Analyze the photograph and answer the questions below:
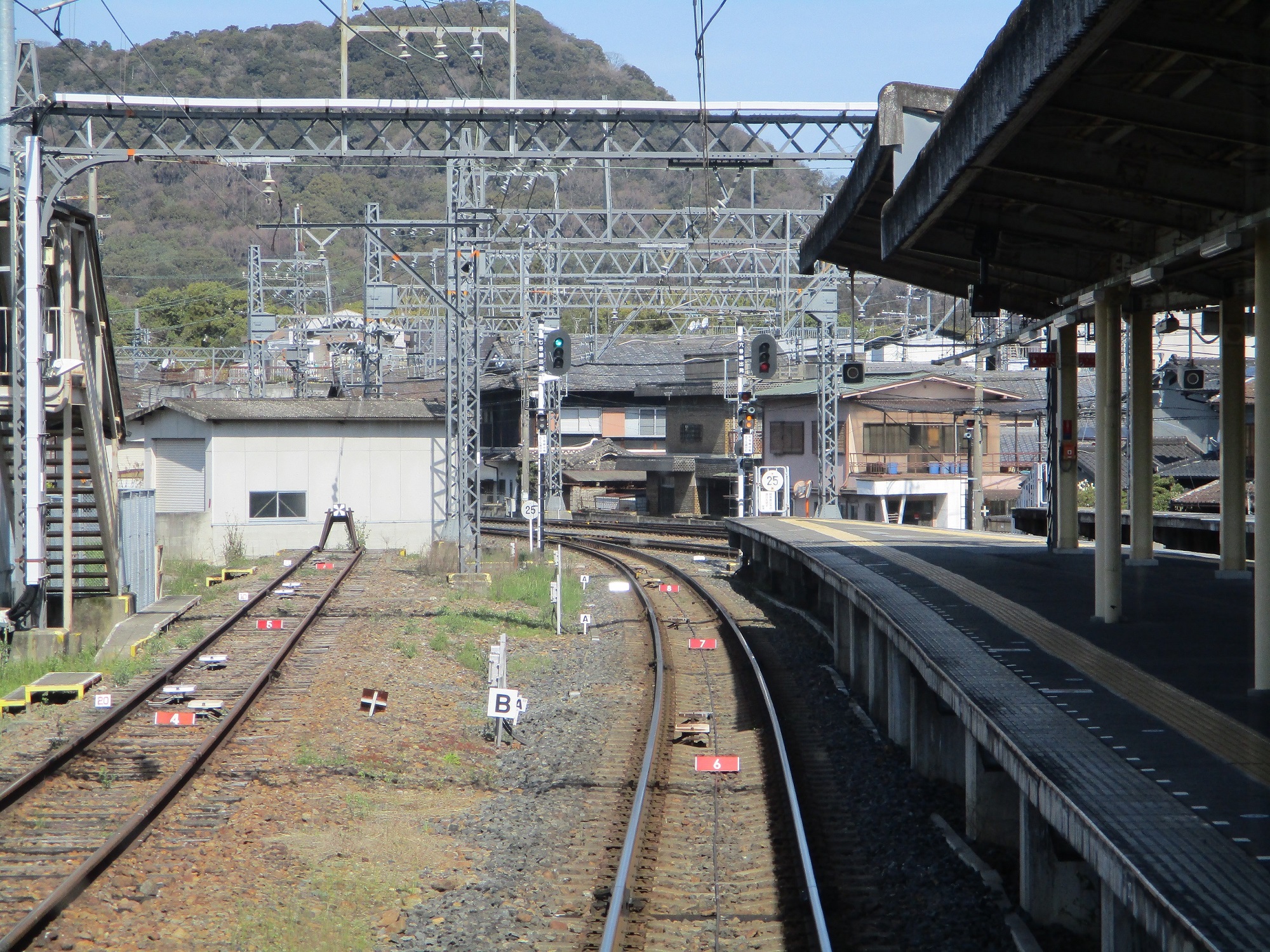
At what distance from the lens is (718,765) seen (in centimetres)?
848

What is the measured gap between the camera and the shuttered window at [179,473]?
25.1 meters

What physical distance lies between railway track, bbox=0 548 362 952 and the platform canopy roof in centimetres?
551

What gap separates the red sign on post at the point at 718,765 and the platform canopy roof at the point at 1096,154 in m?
3.80

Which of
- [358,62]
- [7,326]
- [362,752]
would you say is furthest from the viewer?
[358,62]

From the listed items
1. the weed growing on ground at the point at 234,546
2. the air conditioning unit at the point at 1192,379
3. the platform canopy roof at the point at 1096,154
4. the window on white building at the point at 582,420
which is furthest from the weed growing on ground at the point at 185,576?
the window on white building at the point at 582,420

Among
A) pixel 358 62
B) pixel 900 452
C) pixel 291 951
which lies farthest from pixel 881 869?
pixel 358 62

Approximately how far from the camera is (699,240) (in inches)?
1155

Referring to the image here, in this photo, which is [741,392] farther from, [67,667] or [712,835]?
[712,835]

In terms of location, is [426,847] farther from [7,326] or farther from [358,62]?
[358,62]

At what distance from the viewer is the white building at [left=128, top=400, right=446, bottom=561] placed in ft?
81.3

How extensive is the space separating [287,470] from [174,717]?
660 inches

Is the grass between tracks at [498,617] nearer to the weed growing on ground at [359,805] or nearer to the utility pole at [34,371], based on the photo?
the utility pole at [34,371]

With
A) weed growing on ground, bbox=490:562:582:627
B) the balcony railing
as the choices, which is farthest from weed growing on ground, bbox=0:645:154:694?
the balcony railing

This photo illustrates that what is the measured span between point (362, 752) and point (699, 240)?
22.2 m
